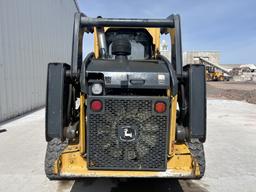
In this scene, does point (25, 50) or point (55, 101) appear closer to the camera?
point (55, 101)

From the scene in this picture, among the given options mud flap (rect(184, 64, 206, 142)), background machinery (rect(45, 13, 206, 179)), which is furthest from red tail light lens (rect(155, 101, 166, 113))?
mud flap (rect(184, 64, 206, 142))

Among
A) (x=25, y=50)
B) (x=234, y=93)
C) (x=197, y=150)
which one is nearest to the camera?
(x=197, y=150)

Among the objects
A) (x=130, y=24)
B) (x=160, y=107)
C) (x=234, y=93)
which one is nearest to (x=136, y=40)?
(x=130, y=24)

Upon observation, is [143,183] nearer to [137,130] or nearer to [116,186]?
[116,186]

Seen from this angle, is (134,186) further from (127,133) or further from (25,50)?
(25,50)

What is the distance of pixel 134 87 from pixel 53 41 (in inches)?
535

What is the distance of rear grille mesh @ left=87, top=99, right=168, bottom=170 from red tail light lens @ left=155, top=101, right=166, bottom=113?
0.05 metres

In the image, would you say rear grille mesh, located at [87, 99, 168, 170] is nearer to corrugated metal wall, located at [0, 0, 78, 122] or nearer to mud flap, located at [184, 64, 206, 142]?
mud flap, located at [184, 64, 206, 142]

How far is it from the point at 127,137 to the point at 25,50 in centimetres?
915

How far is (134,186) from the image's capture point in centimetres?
380

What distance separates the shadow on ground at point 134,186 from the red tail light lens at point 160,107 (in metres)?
1.49

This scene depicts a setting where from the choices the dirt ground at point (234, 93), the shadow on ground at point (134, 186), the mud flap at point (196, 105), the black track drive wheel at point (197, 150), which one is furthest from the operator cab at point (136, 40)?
the dirt ground at point (234, 93)

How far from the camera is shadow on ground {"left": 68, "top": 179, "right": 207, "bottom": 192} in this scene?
3.71 meters

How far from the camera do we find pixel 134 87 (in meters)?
2.69
